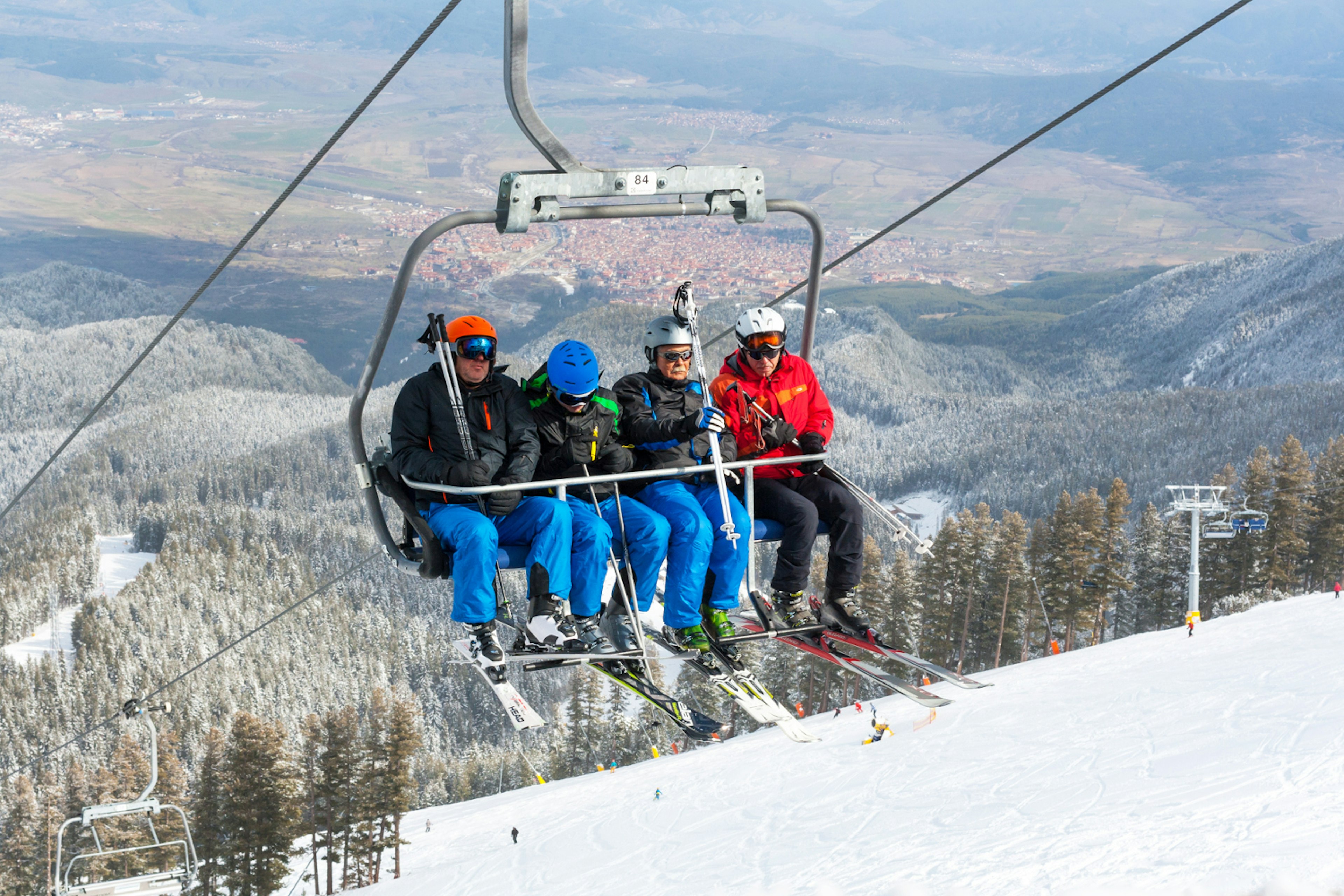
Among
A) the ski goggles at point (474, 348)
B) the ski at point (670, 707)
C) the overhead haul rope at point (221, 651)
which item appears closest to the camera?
the ski at point (670, 707)

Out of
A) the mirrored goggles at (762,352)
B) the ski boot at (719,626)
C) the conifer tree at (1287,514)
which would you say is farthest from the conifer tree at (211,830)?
the conifer tree at (1287,514)

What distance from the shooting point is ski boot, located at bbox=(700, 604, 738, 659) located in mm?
6586

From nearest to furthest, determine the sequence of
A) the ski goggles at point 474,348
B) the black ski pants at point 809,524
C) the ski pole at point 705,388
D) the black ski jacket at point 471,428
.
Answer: the ski goggles at point 474,348 → the black ski jacket at point 471,428 → the ski pole at point 705,388 → the black ski pants at point 809,524

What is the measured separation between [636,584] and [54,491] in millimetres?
172323

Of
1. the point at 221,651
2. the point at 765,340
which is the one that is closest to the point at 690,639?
the point at 765,340

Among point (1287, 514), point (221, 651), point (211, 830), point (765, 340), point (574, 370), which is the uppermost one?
point (765, 340)

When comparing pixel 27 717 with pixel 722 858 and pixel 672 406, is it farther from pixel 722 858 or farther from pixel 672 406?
pixel 672 406

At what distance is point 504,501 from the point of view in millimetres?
6207

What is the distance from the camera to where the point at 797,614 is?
7027 millimetres

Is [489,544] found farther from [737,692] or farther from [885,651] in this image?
[885,651]

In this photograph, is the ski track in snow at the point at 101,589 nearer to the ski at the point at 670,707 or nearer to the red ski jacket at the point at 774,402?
the red ski jacket at the point at 774,402

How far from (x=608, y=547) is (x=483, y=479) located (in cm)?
80

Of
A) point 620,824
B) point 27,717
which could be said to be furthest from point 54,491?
point 620,824

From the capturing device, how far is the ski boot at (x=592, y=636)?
6.03m
